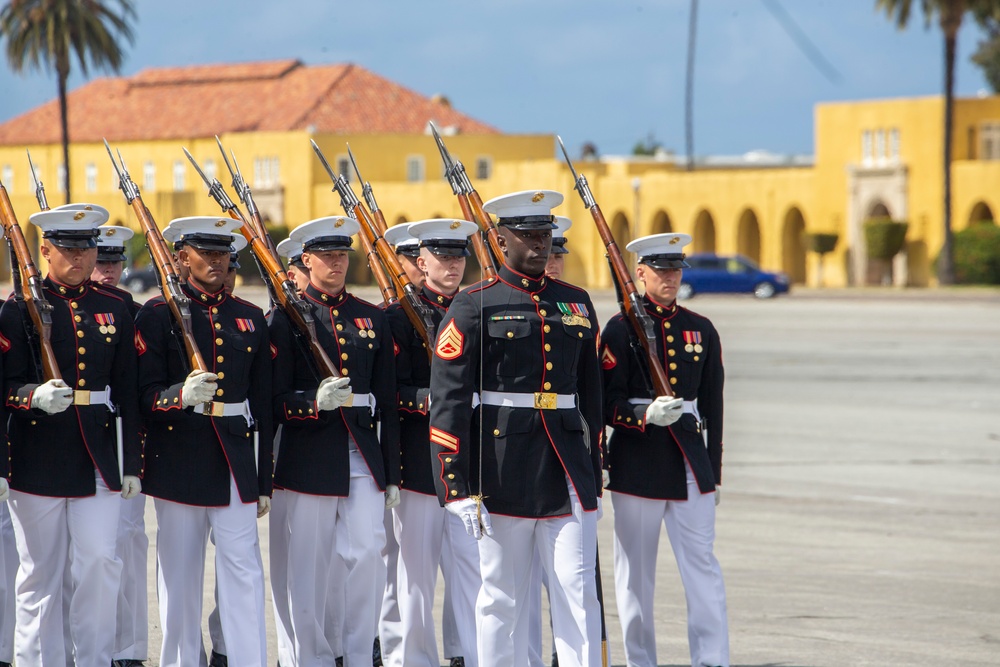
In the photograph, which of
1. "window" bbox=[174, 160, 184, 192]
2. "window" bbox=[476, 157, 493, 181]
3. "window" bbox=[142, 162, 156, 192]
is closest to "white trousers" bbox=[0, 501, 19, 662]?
"window" bbox=[174, 160, 184, 192]

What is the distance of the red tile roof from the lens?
72.3 m

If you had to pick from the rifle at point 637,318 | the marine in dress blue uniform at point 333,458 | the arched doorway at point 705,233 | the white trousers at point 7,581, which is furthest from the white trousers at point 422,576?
the arched doorway at point 705,233

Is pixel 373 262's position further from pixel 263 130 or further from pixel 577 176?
pixel 263 130

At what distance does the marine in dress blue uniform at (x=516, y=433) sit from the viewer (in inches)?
242

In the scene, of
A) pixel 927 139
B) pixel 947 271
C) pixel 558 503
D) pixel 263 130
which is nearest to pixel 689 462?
pixel 558 503

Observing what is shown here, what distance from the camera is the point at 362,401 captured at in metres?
7.30

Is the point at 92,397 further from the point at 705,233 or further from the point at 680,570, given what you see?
the point at 705,233

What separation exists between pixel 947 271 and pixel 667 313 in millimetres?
45310

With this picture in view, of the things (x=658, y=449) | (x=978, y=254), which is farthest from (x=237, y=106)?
(x=658, y=449)

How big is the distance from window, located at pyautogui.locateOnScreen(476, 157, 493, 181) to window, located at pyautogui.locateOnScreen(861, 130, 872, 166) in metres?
21.8

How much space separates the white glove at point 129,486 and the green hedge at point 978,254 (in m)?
46.5

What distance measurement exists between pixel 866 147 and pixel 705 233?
8750 mm

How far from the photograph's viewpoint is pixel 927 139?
54438 millimetres

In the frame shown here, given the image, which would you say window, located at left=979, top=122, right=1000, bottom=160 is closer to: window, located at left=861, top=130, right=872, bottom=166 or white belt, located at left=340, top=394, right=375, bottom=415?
window, located at left=861, top=130, right=872, bottom=166
